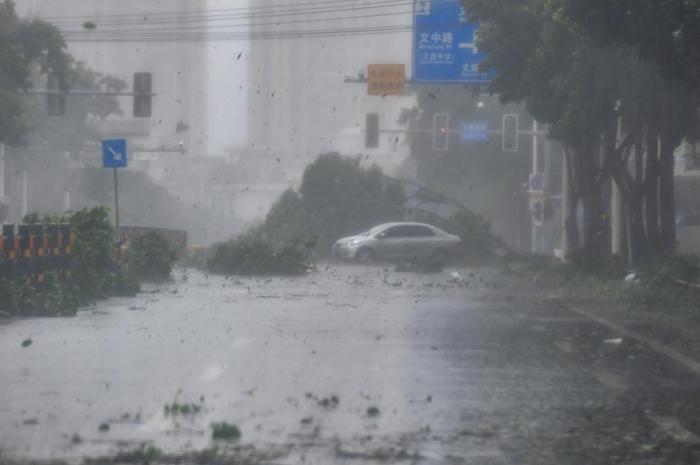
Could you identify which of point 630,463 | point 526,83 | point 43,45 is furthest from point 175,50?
point 630,463

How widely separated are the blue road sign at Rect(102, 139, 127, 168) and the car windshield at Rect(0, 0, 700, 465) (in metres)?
0.05

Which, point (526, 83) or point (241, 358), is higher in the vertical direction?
point (526, 83)

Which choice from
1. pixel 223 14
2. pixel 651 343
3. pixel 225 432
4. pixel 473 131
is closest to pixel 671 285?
pixel 651 343

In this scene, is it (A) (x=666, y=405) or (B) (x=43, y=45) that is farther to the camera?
(B) (x=43, y=45)

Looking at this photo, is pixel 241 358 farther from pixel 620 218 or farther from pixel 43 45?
pixel 43 45

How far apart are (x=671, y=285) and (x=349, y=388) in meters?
11.6

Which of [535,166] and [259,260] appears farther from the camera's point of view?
[535,166]

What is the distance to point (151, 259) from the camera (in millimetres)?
28922

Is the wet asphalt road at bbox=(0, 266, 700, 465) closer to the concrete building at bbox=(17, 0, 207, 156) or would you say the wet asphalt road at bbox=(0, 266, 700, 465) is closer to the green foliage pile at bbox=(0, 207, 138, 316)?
the green foliage pile at bbox=(0, 207, 138, 316)

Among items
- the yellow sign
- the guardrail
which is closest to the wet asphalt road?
the guardrail

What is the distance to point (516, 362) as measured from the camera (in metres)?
12.4

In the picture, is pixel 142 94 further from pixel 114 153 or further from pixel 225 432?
pixel 225 432

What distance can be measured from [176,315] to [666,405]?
9.78m

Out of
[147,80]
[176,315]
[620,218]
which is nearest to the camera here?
[176,315]
